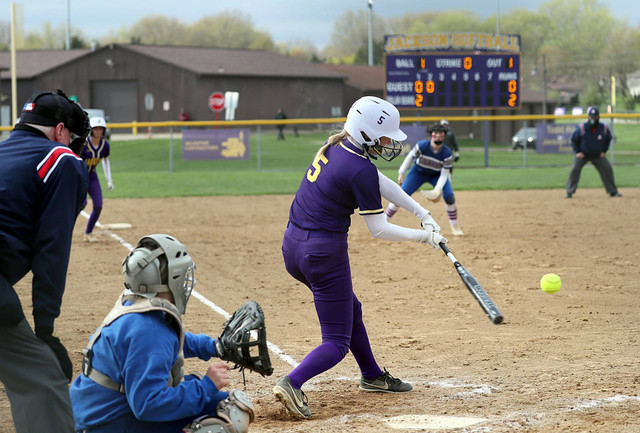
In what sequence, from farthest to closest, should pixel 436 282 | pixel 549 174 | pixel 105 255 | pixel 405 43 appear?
pixel 405 43
pixel 549 174
pixel 105 255
pixel 436 282

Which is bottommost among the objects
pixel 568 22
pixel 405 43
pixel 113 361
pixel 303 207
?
pixel 113 361

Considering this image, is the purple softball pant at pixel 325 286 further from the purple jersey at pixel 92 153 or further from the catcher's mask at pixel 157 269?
the purple jersey at pixel 92 153

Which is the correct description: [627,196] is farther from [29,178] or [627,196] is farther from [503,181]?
[29,178]

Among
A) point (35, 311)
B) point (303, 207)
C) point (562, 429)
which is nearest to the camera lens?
point (35, 311)

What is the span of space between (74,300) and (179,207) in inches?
361

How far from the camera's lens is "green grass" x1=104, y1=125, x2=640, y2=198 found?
22859mm

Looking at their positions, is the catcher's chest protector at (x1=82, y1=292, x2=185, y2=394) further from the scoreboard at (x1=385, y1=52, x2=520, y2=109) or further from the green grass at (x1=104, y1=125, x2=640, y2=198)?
the scoreboard at (x1=385, y1=52, x2=520, y2=109)

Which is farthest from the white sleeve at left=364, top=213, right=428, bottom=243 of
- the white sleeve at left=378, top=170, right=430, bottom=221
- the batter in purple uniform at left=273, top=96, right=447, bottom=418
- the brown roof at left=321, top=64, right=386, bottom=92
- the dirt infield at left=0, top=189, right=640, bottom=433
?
the brown roof at left=321, top=64, right=386, bottom=92

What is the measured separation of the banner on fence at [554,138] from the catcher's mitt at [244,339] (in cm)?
2874

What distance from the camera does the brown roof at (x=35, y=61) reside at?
5534 cm

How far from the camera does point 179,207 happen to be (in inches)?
726

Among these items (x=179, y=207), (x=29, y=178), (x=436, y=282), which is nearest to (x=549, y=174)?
(x=179, y=207)

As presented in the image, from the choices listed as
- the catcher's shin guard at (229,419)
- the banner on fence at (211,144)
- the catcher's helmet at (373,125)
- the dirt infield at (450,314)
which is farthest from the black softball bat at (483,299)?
the banner on fence at (211,144)

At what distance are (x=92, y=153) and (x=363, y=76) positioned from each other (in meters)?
50.7
